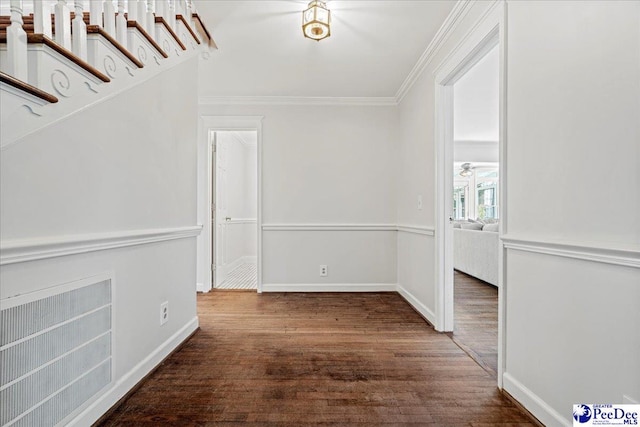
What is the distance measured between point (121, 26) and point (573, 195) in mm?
2114

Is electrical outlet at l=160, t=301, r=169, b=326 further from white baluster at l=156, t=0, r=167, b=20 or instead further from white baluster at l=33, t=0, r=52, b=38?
white baluster at l=156, t=0, r=167, b=20

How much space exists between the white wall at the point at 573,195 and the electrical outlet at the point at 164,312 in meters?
1.99

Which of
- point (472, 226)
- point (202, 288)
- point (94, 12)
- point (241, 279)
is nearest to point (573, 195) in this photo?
point (94, 12)

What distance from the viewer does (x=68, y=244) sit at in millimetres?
1249

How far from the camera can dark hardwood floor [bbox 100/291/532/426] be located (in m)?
1.51

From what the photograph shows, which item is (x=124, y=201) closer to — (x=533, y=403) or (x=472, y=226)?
(x=533, y=403)

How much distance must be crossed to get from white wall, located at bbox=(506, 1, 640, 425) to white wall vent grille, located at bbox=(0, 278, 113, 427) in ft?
6.39

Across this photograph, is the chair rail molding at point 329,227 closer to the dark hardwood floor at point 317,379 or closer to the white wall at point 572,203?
the dark hardwood floor at point 317,379

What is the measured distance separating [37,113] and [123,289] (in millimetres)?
884

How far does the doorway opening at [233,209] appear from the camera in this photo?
407cm

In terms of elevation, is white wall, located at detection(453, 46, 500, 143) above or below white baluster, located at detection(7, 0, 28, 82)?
above

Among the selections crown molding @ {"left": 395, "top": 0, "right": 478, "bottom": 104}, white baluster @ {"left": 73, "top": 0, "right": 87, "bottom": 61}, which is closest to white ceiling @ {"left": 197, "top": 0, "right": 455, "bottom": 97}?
crown molding @ {"left": 395, "top": 0, "right": 478, "bottom": 104}

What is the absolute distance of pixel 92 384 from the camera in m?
1.42

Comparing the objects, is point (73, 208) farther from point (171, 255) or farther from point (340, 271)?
point (340, 271)
